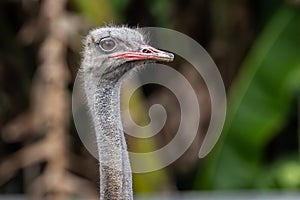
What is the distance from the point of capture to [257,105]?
4836 mm

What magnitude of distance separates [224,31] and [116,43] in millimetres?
2999

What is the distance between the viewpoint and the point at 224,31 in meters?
5.51

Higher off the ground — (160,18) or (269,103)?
(160,18)

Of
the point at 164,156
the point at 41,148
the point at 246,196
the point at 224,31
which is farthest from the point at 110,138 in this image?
the point at 224,31

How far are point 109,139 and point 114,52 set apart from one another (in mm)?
268

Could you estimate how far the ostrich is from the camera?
2.41 m

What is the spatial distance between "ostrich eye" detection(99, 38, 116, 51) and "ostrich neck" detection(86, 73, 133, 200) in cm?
9

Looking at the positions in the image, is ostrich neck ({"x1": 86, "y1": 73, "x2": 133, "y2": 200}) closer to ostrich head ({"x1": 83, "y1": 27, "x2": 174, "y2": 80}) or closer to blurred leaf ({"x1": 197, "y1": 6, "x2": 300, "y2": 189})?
ostrich head ({"x1": 83, "y1": 27, "x2": 174, "y2": 80})

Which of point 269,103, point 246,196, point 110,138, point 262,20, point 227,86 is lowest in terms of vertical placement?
point 110,138

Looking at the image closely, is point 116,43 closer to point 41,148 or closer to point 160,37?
point 41,148

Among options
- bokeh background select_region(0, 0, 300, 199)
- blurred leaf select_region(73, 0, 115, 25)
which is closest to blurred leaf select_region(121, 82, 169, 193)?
bokeh background select_region(0, 0, 300, 199)

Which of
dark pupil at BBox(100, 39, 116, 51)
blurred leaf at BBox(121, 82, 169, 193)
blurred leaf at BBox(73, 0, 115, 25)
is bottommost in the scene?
dark pupil at BBox(100, 39, 116, 51)

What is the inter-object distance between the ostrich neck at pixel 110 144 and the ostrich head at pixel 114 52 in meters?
0.04

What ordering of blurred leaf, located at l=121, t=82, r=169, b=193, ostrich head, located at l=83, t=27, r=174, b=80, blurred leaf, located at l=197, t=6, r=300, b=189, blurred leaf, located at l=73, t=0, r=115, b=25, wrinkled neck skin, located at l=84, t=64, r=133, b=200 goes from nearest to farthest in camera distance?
wrinkled neck skin, located at l=84, t=64, r=133, b=200
ostrich head, located at l=83, t=27, r=174, b=80
blurred leaf, located at l=121, t=82, r=169, b=193
blurred leaf, located at l=73, t=0, r=115, b=25
blurred leaf, located at l=197, t=6, r=300, b=189
